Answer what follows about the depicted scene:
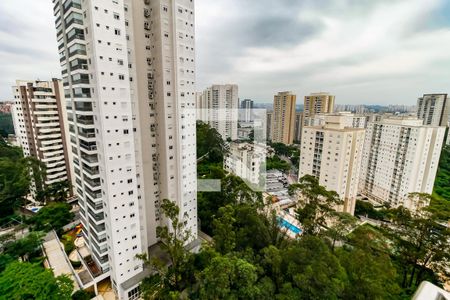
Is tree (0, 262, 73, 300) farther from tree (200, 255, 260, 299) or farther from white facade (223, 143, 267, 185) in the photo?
white facade (223, 143, 267, 185)

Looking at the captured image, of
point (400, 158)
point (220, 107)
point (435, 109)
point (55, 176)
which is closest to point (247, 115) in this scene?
point (220, 107)

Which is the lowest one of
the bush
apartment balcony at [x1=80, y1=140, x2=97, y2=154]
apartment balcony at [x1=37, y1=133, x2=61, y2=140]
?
the bush

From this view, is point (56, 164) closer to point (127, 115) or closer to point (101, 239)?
point (101, 239)

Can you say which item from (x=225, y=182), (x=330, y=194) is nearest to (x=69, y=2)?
(x=225, y=182)

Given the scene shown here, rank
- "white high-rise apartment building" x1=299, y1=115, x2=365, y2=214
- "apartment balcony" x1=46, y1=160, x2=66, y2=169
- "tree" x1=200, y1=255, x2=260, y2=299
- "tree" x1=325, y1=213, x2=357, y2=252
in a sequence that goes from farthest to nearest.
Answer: "apartment balcony" x1=46, y1=160, x2=66, y2=169 → "white high-rise apartment building" x1=299, y1=115, x2=365, y2=214 → "tree" x1=325, y1=213, x2=357, y2=252 → "tree" x1=200, y1=255, x2=260, y2=299

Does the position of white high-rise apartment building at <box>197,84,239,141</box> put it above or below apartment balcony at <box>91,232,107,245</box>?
above

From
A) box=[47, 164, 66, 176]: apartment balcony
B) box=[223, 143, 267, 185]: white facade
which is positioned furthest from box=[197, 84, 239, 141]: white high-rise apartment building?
box=[47, 164, 66, 176]: apartment balcony

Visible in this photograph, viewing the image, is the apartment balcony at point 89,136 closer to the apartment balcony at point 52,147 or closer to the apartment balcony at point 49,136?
the apartment balcony at point 49,136
